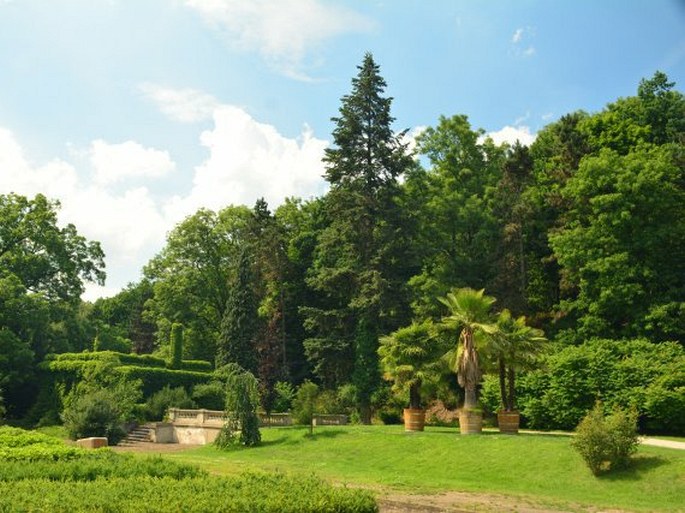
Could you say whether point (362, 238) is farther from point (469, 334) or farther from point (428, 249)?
point (469, 334)

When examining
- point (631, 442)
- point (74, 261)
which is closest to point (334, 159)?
point (74, 261)

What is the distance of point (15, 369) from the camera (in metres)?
48.1

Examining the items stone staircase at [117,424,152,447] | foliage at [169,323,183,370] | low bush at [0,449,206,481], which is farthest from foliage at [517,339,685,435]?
foliage at [169,323,183,370]

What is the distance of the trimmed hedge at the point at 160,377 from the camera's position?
151ft

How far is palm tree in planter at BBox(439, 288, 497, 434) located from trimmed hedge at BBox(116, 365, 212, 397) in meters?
26.4

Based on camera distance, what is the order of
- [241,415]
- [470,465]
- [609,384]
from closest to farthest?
[470,465] < [609,384] < [241,415]

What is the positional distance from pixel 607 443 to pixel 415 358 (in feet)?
37.1

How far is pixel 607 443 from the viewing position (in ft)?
65.0

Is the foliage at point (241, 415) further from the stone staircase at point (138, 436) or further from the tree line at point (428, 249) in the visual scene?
the tree line at point (428, 249)

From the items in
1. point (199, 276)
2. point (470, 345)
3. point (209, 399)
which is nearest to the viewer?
point (470, 345)

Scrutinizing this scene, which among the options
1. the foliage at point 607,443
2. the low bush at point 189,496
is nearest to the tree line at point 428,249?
the foliage at point 607,443

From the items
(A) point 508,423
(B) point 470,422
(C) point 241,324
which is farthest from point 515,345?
(C) point 241,324

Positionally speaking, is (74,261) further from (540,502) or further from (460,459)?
(540,502)

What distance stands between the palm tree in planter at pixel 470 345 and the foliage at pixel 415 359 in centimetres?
163
